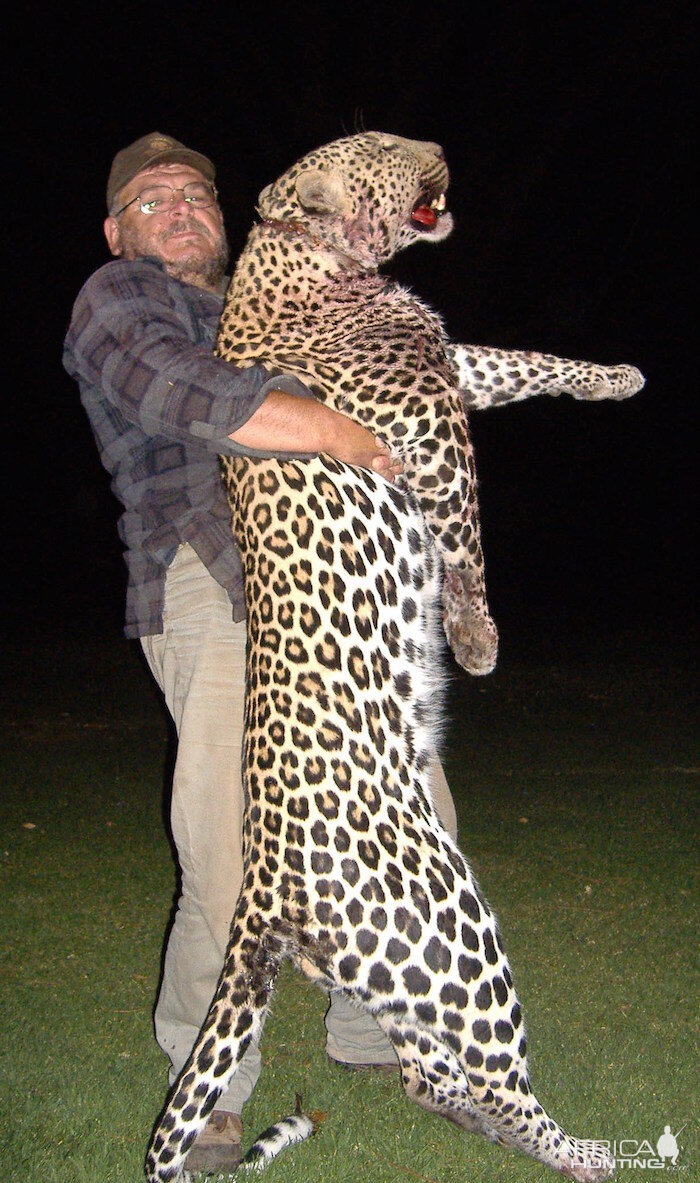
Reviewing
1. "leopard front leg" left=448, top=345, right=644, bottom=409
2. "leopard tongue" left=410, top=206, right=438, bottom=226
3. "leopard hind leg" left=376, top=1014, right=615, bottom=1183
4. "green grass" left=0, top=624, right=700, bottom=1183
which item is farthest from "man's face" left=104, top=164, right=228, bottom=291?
"green grass" left=0, top=624, right=700, bottom=1183

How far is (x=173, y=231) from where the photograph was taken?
12.3 feet

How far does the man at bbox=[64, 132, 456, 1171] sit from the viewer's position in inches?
132

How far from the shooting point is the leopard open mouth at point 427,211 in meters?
3.84

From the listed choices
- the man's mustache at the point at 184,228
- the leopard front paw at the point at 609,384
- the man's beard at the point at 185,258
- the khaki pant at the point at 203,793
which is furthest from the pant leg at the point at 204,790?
the leopard front paw at the point at 609,384

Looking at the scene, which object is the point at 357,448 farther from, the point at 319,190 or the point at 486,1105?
the point at 486,1105

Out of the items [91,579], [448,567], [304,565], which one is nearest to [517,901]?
[448,567]

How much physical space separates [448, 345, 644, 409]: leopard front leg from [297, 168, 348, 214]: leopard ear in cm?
56

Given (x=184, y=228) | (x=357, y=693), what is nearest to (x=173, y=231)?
(x=184, y=228)

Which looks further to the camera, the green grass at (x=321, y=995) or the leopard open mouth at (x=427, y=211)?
the leopard open mouth at (x=427, y=211)

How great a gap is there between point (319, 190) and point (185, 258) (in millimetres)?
469

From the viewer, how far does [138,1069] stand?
4.14 m

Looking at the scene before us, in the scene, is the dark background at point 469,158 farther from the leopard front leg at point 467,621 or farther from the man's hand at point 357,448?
the man's hand at point 357,448

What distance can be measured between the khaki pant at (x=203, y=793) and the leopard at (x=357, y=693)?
1.18ft

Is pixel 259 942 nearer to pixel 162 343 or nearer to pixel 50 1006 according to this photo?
pixel 162 343
